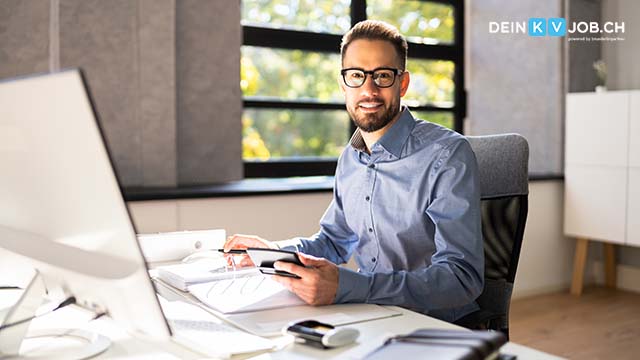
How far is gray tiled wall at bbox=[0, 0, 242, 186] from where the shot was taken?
130 inches

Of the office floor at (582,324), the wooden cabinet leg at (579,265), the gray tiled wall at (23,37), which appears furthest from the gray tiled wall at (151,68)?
the wooden cabinet leg at (579,265)

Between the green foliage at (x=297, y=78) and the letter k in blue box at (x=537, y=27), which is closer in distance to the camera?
the green foliage at (x=297, y=78)

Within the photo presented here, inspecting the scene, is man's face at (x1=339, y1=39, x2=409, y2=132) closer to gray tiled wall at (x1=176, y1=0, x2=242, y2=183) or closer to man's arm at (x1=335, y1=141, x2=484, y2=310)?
man's arm at (x1=335, y1=141, x2=484, y2=310)

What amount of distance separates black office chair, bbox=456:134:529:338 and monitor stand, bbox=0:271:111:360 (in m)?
1.01

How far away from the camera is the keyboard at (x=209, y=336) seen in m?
1.14

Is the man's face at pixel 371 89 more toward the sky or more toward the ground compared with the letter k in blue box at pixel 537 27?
more toward the ground

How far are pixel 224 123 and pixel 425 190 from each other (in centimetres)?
225

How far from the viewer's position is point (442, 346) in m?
0.99

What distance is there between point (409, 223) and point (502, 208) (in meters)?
0.26

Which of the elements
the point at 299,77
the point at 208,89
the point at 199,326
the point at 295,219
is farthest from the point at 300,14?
the point at 199,326

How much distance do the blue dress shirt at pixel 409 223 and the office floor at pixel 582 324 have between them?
75.6 inches

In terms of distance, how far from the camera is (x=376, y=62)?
5.87 ft

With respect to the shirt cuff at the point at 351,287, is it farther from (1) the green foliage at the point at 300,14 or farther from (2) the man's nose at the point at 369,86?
(1) the green foliage at the point at 300,14

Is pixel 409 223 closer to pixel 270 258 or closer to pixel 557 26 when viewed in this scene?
pixel 270 258
